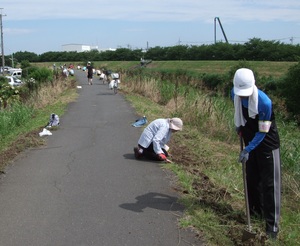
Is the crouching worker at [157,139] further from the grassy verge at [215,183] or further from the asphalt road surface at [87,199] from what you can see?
the grassy verge at [215,183]

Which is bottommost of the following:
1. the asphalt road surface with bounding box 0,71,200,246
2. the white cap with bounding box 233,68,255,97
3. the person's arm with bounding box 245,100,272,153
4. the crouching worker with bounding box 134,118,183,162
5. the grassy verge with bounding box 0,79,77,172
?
the grassy verge with bounding box 0,79,77,172

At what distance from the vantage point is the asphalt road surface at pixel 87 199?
470 cm

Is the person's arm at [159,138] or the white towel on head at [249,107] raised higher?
the white towel on head at [249,107]

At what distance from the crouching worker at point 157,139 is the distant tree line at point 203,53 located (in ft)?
76.3

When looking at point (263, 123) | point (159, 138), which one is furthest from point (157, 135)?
point (263, 123)

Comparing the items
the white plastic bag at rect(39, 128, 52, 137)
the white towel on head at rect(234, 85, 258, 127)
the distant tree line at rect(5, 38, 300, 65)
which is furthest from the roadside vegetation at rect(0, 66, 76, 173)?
the distant tree line at rect(5, 38, 300, 65)

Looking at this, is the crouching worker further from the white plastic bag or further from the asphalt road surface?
the white plastic bag

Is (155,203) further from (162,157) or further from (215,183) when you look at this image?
(162,157)

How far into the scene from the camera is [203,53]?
228 feet

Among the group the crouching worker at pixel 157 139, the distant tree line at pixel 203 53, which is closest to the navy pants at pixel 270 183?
the crouching worker at pixel 157 139

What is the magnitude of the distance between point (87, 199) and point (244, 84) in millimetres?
2731

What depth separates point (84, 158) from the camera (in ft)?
28.0

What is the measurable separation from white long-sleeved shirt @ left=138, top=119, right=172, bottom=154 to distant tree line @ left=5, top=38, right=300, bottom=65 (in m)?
23.3

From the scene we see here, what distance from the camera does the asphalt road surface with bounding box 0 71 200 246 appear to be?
470 centimetres
